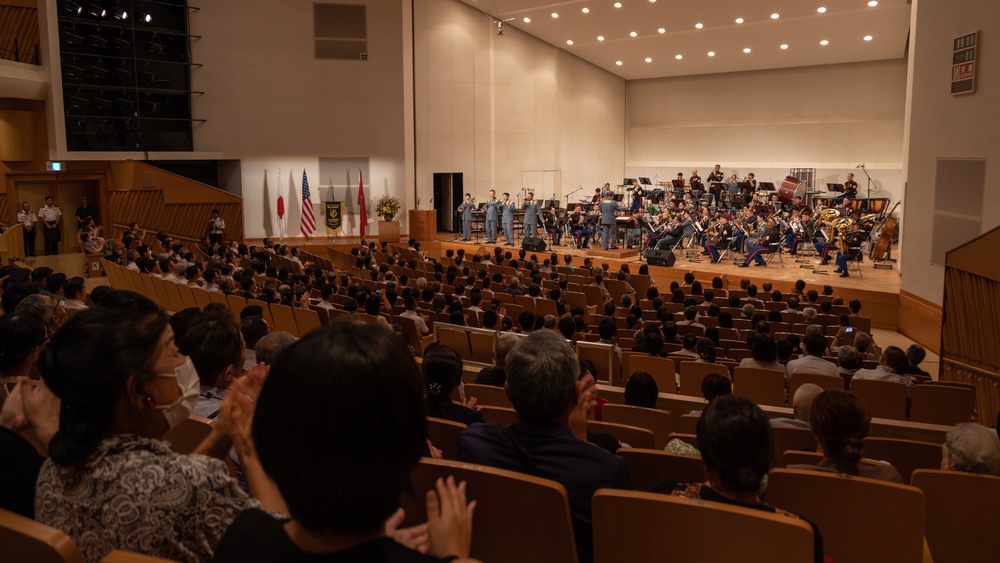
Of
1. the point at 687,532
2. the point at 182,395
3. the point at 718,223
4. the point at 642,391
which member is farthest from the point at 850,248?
the point at 182,395

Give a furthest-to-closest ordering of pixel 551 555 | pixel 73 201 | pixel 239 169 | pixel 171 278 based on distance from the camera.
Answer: pixel 239 169
pixel 73 201
pixel 171 278
pixel 551 555

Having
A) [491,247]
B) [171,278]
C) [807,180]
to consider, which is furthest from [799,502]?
[807,180]

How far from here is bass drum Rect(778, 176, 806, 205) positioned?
840 inches

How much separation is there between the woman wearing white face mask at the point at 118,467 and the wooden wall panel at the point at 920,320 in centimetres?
1171

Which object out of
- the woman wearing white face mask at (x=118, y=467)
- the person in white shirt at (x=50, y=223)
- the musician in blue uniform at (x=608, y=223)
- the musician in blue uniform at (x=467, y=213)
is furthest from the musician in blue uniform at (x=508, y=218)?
the woman wearing white face mask at (x=118, y=467)

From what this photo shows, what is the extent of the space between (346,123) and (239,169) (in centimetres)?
305

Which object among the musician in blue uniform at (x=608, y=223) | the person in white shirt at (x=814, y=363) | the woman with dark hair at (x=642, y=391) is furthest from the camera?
the musician in blue uniform at (x=608, y=223)

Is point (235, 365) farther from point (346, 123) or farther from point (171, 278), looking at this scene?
point (346, 123)

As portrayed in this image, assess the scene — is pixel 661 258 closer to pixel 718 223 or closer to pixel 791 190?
pixel 718 223

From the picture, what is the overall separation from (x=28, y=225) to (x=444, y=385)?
16.2m

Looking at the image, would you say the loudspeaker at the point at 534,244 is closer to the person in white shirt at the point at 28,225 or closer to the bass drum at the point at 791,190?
the bass drum at the point at 791,190

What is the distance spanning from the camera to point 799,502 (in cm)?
264

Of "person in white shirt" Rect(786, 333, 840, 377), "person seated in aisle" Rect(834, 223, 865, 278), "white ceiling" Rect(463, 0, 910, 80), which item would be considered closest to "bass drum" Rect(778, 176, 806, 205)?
"white ceiling" Rect(463, 0, 910, 80)

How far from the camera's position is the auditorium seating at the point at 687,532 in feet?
6.23
